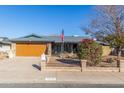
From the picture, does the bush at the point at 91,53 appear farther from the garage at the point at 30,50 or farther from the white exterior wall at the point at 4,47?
the white exterior wall at the point at 4,47

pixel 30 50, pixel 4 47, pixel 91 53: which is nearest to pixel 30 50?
pixel 30 50

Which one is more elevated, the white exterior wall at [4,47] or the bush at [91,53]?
the white exterior wall at [4,47]

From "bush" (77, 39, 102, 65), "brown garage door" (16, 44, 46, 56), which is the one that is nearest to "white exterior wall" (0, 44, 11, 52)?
"brown garage door" (16, 44, 46, 56)

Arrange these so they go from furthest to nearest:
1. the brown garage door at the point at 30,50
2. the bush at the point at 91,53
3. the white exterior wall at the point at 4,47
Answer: the white exterior wall at the point at 4,47, the brown garage door at the point at 30,50, the bush at the point at 91,53

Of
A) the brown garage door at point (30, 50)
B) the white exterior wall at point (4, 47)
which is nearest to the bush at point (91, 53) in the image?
the brown garage door at point (30, 50)

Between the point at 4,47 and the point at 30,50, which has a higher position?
the point at 4,47

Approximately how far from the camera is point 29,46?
116 feet

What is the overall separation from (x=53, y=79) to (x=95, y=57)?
5.83 meters

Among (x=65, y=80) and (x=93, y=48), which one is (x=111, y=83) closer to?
(x=65, y=80)

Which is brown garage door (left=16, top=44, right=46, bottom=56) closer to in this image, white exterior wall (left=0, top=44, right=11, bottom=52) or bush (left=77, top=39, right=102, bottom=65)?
white exterior wall (left=0, top=44, right=11, bottom=52)

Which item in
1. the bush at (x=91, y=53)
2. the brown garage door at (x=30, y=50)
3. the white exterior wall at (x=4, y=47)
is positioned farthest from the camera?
the white exterior wall at (x=4, y=47)

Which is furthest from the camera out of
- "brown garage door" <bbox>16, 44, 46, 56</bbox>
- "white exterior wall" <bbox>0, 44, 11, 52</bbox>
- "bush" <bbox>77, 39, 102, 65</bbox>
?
"white exterior wall" <bbox>0, 44, 11, 52</bbox>

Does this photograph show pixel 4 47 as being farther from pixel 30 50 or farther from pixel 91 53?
pixel 91 53

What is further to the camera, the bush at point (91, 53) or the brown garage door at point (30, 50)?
the brown garage door at point (30, 50)
